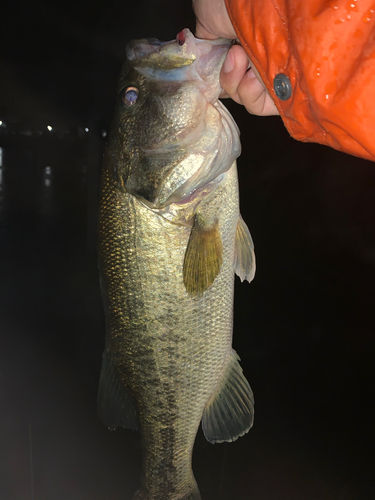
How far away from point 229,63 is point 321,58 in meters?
0.38

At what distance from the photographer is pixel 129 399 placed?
3.61ft

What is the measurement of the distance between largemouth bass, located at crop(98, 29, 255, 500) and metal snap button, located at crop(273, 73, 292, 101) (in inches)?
10.1

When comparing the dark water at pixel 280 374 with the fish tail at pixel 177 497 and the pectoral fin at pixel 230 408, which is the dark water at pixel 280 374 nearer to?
the fish tail at pixel 177 497

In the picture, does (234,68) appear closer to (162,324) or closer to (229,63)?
(229,63)

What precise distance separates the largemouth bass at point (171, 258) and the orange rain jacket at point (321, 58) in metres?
0.25

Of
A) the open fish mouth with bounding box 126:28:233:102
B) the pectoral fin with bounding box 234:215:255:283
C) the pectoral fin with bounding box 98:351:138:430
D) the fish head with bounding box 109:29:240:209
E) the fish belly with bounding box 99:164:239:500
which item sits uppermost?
the open fish mouth with bounding box 126:28:233:102

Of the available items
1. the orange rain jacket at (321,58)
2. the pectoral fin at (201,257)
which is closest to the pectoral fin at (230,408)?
the pectoral fin at (201,257)

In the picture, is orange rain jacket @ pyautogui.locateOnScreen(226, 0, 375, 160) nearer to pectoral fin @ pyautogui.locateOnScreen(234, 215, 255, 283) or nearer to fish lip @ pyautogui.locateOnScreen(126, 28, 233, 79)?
fish lip @ pyautogui.locateOnScreen(126, 28, 233, 79)

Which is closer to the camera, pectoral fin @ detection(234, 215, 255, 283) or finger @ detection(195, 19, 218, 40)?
finger @ detection(195, 19, 218, 40)

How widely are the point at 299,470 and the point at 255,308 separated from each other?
1.55 metres

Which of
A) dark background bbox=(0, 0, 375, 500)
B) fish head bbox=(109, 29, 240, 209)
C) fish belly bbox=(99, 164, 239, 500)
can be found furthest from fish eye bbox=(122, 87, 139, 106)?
dark background bbox=(0, 0, 375, 500)

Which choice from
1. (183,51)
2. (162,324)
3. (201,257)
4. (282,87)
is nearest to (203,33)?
(183,51)

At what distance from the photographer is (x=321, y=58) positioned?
0.47 metres

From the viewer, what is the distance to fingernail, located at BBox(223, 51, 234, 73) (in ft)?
2.56
